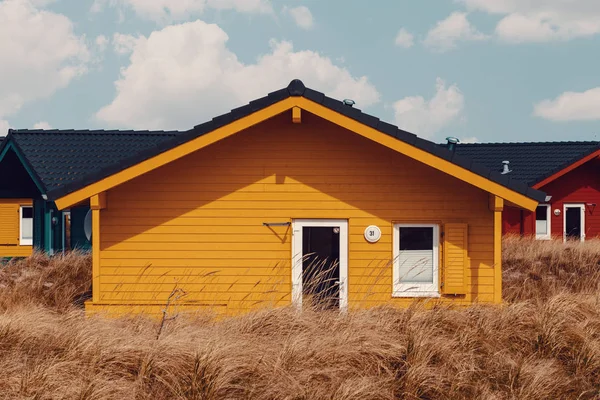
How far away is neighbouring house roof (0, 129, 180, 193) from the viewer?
1875cm

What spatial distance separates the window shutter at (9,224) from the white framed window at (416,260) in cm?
1420

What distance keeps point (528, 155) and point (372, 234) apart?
54.1ft

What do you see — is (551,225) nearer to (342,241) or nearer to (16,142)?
(342,241)

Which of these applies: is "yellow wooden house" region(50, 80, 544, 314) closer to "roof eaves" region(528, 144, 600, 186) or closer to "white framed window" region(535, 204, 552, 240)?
"roof eaves" region(528, 144, 600, 186)

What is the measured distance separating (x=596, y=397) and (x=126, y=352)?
197 inches

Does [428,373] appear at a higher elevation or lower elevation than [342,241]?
lower

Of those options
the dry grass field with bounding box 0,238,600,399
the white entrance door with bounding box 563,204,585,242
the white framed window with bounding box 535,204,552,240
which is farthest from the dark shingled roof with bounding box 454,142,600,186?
the dry grass field with bounding box 0,238,600,399

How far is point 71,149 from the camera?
808 inches

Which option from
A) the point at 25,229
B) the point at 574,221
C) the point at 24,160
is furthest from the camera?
the point at 574,221

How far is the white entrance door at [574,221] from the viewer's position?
2228cm

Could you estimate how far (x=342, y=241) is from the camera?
407 inches

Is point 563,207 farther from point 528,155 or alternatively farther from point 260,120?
point 260,120

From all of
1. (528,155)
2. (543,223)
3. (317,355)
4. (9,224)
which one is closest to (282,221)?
(317,355)

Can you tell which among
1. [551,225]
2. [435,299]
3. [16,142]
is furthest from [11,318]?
[551,225]
